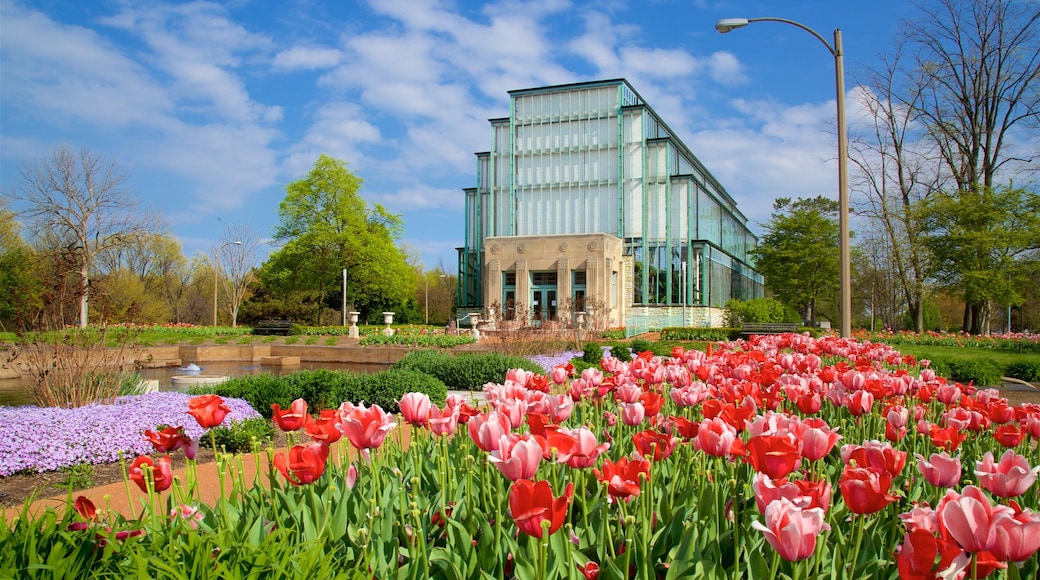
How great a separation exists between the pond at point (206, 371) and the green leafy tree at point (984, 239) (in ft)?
68.4

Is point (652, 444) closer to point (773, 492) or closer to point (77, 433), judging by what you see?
point (773, 492)

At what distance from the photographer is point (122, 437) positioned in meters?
5.97

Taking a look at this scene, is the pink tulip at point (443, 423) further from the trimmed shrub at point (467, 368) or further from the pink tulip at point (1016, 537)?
the trimmed shrub at point (467, 368)

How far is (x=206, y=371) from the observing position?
1741cm

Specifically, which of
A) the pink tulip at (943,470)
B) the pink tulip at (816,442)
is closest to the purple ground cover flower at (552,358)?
the pink tulip at (816,442)

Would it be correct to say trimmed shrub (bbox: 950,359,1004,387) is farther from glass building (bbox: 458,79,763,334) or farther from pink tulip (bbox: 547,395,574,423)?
glass building (bbox: 458,79,763,334)

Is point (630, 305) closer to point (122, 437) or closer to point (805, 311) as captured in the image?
point (805, 311)

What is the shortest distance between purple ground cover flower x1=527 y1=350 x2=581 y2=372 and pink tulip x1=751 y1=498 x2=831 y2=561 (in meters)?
11.6

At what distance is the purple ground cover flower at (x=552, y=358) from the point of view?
44.8ft

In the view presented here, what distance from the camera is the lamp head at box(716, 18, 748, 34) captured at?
11602mm

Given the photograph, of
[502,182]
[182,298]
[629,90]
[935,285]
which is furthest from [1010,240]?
[182,298]

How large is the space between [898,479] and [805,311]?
2080 inches

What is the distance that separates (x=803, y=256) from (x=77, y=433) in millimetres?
42066

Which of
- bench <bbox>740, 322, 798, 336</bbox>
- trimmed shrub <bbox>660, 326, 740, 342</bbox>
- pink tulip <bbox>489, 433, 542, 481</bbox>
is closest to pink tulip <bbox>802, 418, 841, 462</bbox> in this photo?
pink tulip <bbox>489, 433, 542, 481</bbox>
